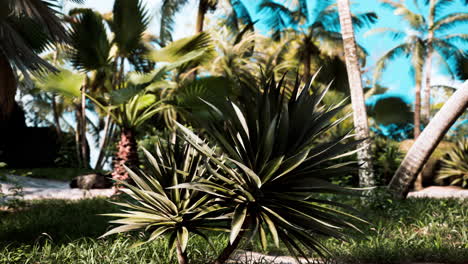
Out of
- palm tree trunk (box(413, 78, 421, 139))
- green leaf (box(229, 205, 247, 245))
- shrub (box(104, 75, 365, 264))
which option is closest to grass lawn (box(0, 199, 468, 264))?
shrub (box(104, 75, 365, 264))

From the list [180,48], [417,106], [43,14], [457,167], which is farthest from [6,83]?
[417,106]

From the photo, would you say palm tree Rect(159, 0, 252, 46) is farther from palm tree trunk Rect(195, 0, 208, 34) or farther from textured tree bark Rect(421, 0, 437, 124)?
textured tree bark Rect(421, 0, 437, 124)

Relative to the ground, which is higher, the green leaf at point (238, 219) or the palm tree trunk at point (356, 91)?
the palm tree trunk at point (356, 91)

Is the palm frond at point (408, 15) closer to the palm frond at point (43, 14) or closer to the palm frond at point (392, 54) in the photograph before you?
the palm frond at point (392, 54)

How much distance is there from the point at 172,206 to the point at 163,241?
1.76 meters

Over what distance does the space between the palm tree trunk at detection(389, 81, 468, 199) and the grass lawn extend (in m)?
0.41

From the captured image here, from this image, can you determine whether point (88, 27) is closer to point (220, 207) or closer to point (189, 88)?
point (189, 88)

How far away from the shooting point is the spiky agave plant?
2.93 metres

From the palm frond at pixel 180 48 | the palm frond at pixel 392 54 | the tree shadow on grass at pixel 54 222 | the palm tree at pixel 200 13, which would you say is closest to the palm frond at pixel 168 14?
the palm tree at pixel 200 13

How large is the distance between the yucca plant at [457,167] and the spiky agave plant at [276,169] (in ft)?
47.2

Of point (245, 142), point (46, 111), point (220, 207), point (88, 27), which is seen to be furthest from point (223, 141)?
point (46, 111)

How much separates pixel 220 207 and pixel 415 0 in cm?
2532

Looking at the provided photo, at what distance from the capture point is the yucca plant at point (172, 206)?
10.4 feet

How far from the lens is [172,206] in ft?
10.7
